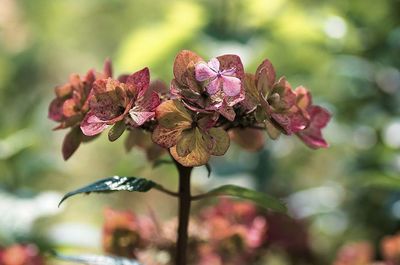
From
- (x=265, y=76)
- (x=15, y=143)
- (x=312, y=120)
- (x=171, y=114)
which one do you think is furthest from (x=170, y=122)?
(x=15, y=143)

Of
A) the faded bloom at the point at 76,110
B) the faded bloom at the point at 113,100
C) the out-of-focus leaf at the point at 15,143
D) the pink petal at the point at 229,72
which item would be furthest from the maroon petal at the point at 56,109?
the out-of-focus leaf at the point at 15,143

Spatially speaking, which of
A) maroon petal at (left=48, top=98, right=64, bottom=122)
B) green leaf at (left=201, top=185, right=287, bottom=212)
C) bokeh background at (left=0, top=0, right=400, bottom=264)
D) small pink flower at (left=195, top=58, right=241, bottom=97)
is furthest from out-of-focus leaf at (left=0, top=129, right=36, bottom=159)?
small pink flower at (left=195, top=58, right=241, bottom=97)

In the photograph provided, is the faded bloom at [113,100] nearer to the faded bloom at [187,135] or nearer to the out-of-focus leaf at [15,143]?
the faded bloom at [187,135]

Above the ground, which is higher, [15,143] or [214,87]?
[214,87]

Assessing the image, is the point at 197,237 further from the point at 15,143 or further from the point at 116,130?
the point at 15,143

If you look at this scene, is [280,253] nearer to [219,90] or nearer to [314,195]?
[314,195]

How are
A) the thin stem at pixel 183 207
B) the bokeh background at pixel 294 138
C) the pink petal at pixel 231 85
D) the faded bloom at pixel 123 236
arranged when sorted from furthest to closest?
1. the bokeh background at pixel 294 138
2. the faded bloom at pixel 123 236
3. the thin stem at pixel 183 207
4. the pink petal at pixel 231 85

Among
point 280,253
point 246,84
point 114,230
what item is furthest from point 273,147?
point 246,84
